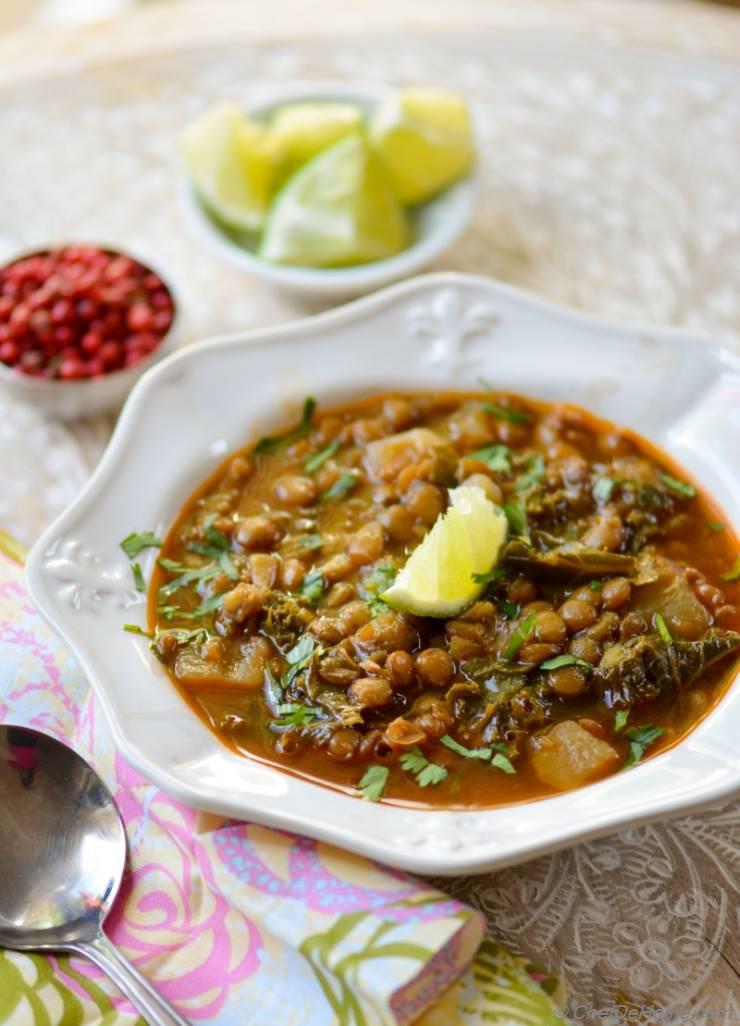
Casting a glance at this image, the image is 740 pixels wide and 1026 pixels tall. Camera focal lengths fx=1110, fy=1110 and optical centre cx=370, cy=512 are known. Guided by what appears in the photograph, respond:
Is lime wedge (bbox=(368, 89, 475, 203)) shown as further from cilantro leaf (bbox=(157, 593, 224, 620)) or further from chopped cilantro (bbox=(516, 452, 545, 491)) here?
cilantro leaf (bbox=(157, 593, 224, 620))

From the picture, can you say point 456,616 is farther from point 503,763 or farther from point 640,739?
point 640,739

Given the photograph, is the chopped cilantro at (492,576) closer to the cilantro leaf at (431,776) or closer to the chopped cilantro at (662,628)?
the chopped cilantro at (662,628)

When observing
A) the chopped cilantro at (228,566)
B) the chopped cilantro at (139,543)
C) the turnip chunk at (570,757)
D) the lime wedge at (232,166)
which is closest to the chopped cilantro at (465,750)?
the turnip chunk at (570,757)

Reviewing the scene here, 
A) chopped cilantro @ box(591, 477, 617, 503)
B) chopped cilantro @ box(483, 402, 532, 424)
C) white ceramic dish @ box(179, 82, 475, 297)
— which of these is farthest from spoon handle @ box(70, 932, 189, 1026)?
white ceramic dish @ box(179, 82, 475, 297)

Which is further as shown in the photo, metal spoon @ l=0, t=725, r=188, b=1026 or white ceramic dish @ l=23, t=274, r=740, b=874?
metal spoon @ l=0, t=725, r=188, b=1026

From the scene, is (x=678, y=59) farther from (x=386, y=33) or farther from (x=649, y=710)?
(x=649, y=710)

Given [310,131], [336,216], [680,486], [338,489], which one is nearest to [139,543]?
[338,489]
